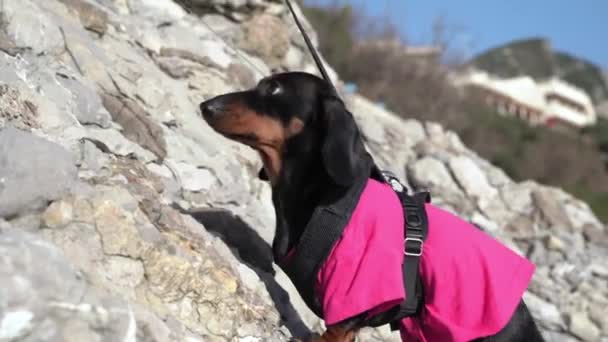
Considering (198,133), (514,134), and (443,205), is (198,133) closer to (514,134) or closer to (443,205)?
(443,205)

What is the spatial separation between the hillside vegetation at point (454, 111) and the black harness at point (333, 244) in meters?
12.5

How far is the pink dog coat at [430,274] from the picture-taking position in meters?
3.85

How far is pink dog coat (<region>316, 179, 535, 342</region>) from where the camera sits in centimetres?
385

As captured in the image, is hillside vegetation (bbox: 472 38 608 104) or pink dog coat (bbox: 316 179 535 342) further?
hillside vegetation (bbox: 472 38 608 104)

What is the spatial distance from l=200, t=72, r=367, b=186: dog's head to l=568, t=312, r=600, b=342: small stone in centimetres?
387

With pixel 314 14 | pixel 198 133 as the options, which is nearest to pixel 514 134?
pixel 314 14

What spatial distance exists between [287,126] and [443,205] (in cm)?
460

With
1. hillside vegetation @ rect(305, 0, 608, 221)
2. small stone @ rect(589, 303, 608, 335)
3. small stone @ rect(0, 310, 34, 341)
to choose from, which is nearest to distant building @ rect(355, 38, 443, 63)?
hillside vegetation @ rect(305, 0, 608, 221)

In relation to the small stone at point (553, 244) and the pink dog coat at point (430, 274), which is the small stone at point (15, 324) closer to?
the pink dog coat at point (430, 274)

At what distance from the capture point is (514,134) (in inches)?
1033

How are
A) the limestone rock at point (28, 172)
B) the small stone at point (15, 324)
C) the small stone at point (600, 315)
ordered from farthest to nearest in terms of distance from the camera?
the small stone at point (600, 315) < the limestone rock at point (28, 172) < the small stone at point (15, 324)

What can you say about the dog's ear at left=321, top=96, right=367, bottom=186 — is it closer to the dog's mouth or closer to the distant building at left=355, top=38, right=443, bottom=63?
the dog's mouth

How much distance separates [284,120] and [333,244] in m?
0.71

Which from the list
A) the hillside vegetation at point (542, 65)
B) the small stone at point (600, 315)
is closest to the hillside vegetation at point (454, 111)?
the small stone at point (600, 315)
